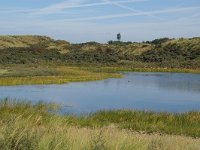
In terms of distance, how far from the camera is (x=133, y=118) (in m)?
18.3

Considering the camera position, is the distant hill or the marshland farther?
the distant hill

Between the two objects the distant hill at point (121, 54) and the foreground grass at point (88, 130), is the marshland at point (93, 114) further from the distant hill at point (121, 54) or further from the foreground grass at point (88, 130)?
the distant hill at point (121, 54)

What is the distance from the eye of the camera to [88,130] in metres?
12.4

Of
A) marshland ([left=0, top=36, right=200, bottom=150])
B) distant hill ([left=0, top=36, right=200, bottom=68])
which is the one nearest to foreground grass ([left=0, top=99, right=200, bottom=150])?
marshland ([left=0, top=36, right=200, bottom=150])

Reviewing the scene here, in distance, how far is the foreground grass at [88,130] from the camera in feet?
23.4

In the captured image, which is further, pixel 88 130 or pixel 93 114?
pixel 93 114

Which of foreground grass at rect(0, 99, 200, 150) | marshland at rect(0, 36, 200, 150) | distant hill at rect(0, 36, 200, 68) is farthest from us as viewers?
distant hill at rect(0, 36, 200, 68)

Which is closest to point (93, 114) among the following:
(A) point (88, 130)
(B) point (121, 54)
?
(A) point (88, 130)

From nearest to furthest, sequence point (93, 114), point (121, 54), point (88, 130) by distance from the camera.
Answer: point (88, 130)
point (93, 114)
point (121, 54)

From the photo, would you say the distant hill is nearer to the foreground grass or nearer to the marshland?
the marshland

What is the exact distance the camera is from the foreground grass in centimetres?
714

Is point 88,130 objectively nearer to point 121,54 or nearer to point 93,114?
point 93,114

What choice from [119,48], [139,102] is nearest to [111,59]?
[119,48]

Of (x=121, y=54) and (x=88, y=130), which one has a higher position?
(x=88, y=130)
